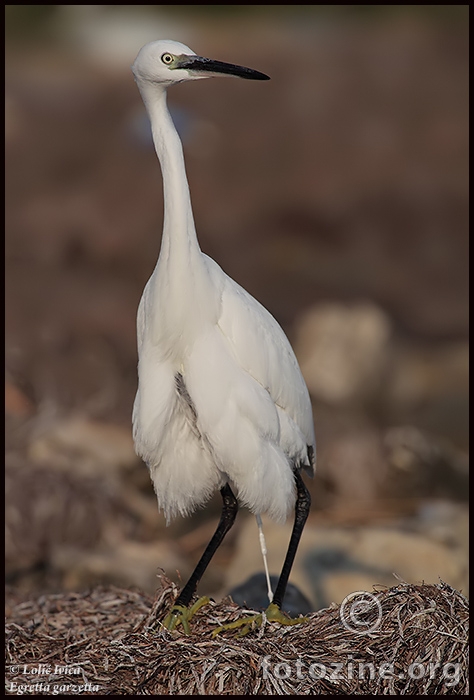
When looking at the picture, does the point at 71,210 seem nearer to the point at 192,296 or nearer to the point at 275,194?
the point at 275,194

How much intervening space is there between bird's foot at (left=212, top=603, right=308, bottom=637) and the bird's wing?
84 cm

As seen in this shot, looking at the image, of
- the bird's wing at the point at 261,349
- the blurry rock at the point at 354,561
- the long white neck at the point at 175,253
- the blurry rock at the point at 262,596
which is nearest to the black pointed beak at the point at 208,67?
the long white neck at the point at 175,253

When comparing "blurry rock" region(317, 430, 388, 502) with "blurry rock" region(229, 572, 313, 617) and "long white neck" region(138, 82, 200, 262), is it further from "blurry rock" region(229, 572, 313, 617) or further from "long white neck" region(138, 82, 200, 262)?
"long white neck" region(138, 82, 200, 262)

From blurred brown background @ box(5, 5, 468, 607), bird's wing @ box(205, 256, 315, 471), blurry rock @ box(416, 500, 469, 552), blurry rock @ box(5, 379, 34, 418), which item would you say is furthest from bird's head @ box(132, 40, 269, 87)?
blurry rock @ box(5, 379, 34, 418)

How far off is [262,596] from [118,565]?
5.73 feet

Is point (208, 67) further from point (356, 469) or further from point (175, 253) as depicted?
point (356, 469)

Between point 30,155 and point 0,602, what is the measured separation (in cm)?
1512

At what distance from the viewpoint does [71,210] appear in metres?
17.2

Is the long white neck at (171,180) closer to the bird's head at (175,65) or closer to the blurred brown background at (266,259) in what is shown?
the bird's head at (175,65)

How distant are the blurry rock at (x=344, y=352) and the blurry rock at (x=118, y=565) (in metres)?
5.04

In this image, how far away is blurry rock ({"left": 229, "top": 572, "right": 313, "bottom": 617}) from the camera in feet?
14.7

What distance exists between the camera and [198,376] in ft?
12.1

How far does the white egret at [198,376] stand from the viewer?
11.9ft

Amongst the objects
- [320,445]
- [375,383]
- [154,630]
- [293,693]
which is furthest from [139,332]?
[375,383]
